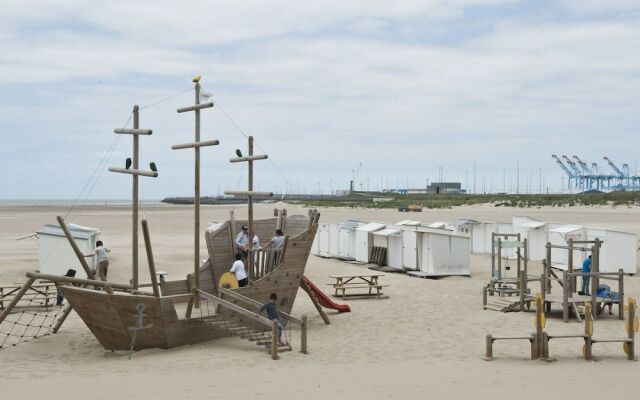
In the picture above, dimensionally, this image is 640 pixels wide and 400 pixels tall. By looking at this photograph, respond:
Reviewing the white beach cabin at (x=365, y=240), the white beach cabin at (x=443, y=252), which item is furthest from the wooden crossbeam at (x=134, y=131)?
the white beach cabin at (x=365, y=240)

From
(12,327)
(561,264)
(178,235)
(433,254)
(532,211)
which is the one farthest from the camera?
(532,211)

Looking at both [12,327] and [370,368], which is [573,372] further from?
[12,327]

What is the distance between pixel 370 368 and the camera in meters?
12.3

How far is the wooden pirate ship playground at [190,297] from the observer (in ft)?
43.7

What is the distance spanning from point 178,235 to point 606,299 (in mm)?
30528

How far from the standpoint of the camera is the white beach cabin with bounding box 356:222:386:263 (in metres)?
29.6

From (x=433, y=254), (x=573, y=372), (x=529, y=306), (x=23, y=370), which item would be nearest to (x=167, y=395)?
(x=23, y=370)

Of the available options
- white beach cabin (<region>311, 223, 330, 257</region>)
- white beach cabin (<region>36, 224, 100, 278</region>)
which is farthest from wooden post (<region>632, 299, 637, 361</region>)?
white beach cabin (<region>311, 223, 330, 257</region>)

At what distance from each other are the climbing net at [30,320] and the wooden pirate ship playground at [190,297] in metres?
0.05

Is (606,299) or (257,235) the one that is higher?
(257,235)

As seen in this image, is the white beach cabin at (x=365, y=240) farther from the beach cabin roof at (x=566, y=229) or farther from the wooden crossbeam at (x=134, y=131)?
the wooden crossbeam at (x=134, y=131)

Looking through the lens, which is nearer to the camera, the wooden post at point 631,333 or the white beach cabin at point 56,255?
the wooden post at point 631,333

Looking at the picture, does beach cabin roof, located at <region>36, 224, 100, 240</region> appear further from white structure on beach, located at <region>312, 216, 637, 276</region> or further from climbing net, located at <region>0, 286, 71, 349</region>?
white structure on beach, located at <region>312, 216, 637, 276</region>

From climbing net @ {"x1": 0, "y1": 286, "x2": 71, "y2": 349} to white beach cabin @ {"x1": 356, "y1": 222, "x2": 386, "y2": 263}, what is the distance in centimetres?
1347
